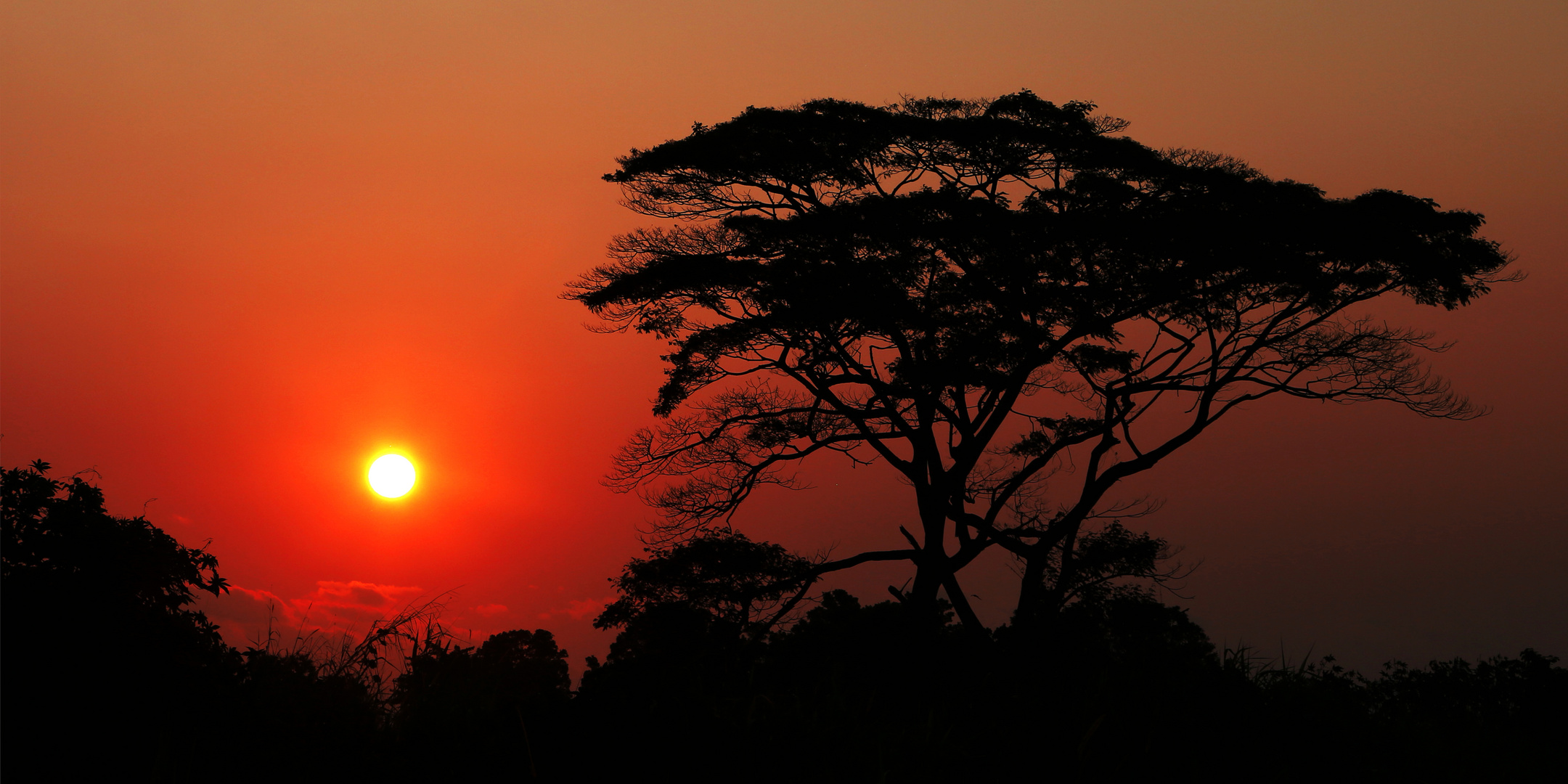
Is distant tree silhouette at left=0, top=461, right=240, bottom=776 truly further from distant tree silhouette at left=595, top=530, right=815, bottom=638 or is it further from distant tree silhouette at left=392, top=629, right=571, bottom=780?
distant tree silhouette at left=595, top=530, right=815, bottom=638

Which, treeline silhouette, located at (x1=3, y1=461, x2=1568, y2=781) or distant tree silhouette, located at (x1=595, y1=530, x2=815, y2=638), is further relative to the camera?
distant tree silhouette, located at (x1=595, y1=530, x2=815, y2=638)

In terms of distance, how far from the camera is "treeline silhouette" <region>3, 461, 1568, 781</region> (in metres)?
5.41

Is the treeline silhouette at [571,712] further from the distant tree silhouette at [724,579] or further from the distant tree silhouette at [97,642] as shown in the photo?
the distant tree silhouette at [724,579]

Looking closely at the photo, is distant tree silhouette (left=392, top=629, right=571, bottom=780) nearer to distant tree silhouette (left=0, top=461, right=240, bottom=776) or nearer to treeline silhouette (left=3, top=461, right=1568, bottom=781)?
treeline silhouette (left=3, top=461, right=1568, bottom=781)

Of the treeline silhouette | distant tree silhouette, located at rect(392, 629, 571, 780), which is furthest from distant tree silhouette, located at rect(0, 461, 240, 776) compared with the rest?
distant tree silhouette, located at rect(392, 629, 571, 780)

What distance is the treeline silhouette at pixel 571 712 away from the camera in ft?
17.7

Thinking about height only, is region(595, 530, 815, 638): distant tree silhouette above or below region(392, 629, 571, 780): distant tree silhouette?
above

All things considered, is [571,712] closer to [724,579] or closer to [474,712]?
[474,712]

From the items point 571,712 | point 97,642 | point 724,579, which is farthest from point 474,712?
point 724,579

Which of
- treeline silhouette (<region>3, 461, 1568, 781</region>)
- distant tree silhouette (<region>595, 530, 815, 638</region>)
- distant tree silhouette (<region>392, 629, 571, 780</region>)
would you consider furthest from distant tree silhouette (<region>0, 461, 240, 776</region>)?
distant tree silhouette (<region>595, 530, 815, 638</region>)

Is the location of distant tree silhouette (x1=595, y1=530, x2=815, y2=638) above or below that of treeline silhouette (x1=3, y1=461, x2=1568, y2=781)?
above

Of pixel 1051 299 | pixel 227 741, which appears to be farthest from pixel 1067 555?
pixel 227 741

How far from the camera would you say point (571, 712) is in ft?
19.1

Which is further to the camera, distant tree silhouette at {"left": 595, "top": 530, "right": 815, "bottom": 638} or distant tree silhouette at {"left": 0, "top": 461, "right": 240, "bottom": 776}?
distant tree silhouette at {"left": 595, "top": 530, "right": 815, "bottom": 638}
